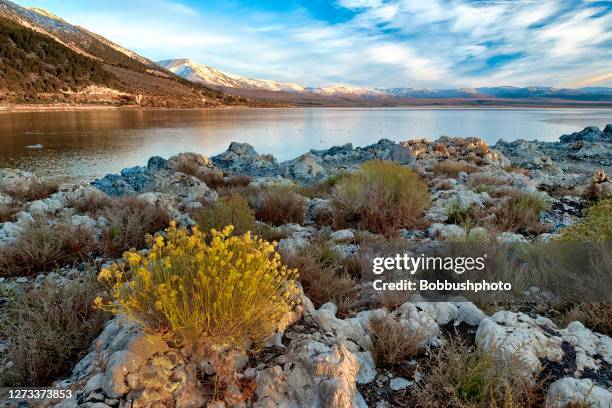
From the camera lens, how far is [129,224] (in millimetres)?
5613

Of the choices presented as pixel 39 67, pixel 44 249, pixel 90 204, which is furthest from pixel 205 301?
pixel 39 67

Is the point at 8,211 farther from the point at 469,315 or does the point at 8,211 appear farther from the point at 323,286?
the point at 469,315

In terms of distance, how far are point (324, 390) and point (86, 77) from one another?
9679cm

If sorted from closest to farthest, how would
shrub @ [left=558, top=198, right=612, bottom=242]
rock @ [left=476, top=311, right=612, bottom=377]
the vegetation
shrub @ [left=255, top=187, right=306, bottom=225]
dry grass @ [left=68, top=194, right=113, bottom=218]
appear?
1. rock @ [left=476, top=311, right=612, bottom=377]
2. shrub @ [left=558, top=198, right=612, bottom=242]
3. dry grass @ [left=68, top=194, right=113, bottom=218]
4. shrub @ [left=255, top=187, right=306, bottom=225]
5. the vegetation

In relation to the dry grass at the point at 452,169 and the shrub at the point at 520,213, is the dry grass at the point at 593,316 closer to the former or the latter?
the shrub at the point at 520,213

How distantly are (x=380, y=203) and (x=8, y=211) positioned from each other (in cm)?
675

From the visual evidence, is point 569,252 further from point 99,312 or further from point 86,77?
point 86,77

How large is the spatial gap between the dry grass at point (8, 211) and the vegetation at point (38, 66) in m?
70.4

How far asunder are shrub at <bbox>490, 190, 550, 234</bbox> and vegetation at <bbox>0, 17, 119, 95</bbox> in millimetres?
75992

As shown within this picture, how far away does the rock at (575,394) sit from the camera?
95.0 inches

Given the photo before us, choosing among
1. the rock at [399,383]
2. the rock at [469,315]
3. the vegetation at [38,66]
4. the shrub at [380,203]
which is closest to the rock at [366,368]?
the rock at [399,383]

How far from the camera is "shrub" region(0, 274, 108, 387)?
9.03ft

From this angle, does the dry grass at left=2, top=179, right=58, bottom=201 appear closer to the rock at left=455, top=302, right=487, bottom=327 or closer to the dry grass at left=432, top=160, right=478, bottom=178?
the rock at left=455, top=302, right=487, bottom=327

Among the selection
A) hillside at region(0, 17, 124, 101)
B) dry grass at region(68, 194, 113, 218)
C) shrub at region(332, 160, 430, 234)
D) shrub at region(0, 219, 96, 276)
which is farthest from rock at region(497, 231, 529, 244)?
hillside at region(0, 17, 124, 101)
